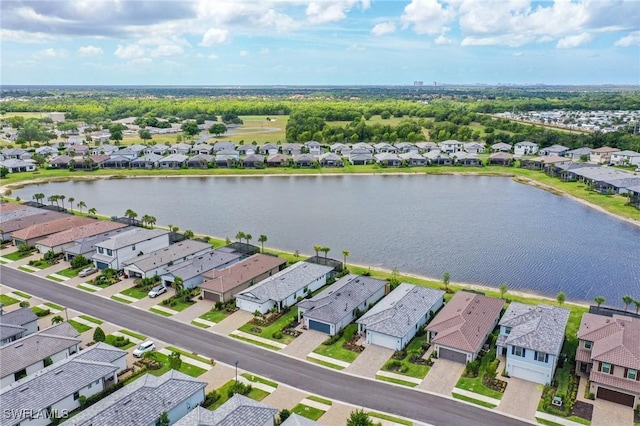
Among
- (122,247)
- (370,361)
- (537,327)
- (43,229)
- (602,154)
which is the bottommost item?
(370,361)

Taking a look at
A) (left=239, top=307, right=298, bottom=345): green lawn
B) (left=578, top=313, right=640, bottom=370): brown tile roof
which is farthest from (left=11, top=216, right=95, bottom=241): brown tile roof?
(left=578, top=313, right=640, bottom=370): brown tile roof

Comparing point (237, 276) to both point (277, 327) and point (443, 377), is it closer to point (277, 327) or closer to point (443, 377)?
point (277, 327)

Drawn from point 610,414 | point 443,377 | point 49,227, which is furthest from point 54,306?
point 610,414

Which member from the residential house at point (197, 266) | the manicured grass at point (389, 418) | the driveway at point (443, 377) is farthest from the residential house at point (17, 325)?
the driveway at point (443, 377)

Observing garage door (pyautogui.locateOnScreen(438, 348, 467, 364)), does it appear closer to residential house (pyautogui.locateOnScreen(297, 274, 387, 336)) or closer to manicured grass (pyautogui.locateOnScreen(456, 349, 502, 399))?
manicured grass (pyautogui.locateOnScreen(456, 349, 502, 399))

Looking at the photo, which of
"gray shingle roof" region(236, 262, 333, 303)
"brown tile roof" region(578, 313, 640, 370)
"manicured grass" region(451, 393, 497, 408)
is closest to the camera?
"manicured grass" region(451, 393, 497, 408)
